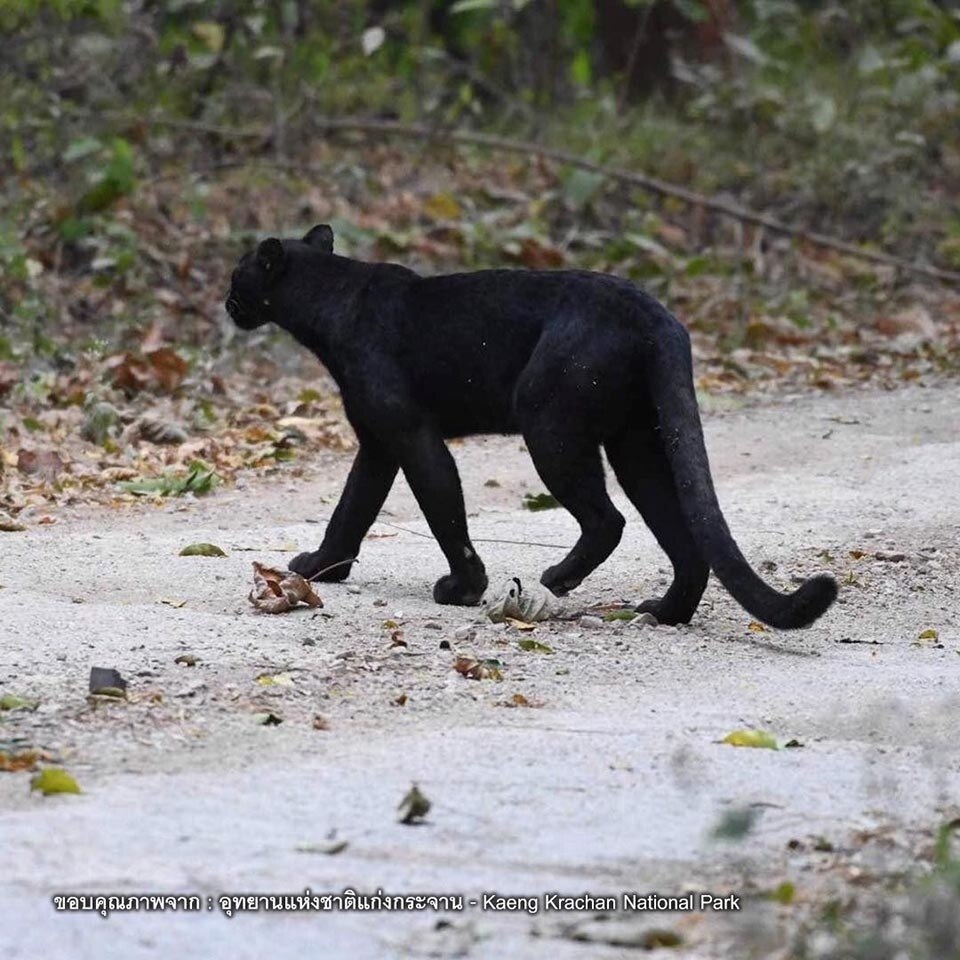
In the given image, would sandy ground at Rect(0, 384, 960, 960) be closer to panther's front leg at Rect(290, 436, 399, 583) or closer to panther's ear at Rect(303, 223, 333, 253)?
panther's front leg at Rect(290, 436, 399, 583)

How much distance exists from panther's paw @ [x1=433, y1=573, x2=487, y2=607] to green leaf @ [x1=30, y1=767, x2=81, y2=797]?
240 cm

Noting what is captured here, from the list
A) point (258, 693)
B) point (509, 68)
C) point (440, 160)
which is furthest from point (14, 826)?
point (509, 68)

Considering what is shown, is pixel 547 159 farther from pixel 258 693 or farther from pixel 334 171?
pixel 258 693

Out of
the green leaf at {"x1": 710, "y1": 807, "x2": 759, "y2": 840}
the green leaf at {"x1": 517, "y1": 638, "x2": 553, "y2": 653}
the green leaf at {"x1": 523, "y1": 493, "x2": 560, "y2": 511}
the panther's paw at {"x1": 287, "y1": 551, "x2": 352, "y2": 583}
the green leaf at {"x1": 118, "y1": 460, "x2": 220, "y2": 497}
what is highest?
the green leaf at {"x1": 710, "y1": 807, "x2": 759, "y2": 840}

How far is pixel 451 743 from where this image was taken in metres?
4.27

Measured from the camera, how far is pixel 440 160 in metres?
15.1

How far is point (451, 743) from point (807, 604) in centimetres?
148

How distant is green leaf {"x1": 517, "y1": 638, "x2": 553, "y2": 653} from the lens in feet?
17.8

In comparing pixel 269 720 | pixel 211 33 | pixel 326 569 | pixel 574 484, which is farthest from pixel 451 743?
pixel 211 33

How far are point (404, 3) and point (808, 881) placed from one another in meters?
16.3

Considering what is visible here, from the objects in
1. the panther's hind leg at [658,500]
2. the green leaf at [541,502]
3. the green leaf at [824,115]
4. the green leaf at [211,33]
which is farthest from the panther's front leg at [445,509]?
the green leaf at [824,115]

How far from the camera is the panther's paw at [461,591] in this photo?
6.18 m

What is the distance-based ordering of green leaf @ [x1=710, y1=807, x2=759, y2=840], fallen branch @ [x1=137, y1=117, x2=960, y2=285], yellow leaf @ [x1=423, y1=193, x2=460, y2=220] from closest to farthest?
green leaf @ [x1=710, y1=807, x2=759, y2=840] → fallen branch @ [x1=137, y1=117, x2=960, y2=285] → yellow leaf @ [x1=423, y1=193, x2=460, y2=220]

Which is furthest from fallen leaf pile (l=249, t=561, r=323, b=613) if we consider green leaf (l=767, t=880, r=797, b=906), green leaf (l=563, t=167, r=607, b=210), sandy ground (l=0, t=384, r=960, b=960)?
green leaf (l=563, t=167, r=607, b=210)
